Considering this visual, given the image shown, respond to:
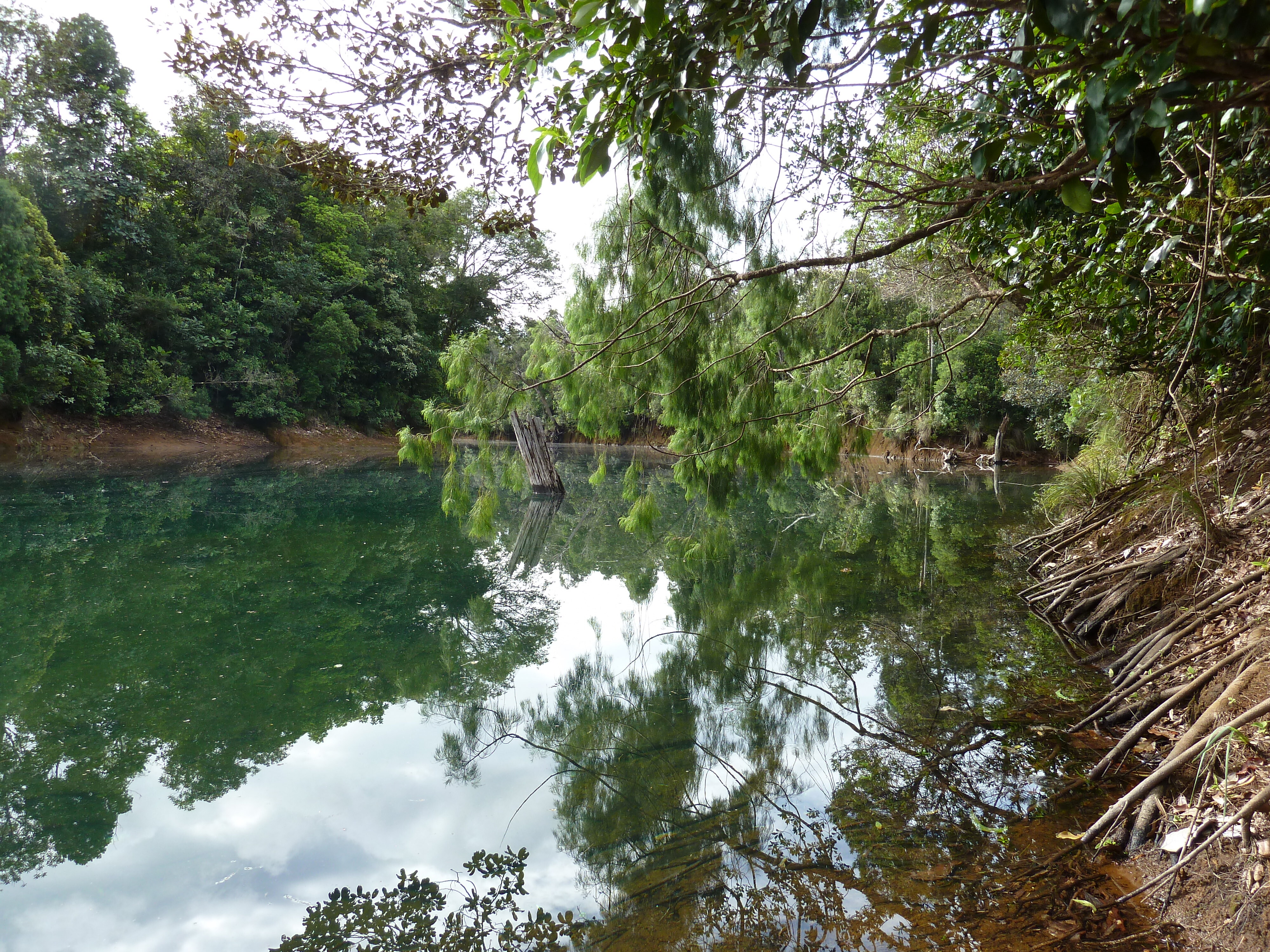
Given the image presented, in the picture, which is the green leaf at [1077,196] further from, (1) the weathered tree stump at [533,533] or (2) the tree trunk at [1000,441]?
(2) the tree trunk at [1000,441]

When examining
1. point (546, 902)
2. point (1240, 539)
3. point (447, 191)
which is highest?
point (447, 191)

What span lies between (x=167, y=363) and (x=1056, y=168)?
2457cm

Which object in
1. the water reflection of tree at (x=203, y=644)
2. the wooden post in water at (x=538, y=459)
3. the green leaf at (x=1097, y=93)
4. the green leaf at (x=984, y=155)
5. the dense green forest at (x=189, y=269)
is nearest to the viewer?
→ the green leaf at (x=1097, y=93)

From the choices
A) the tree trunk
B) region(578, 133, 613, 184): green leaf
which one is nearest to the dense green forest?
region(578, 133, 613, 184): green leaf

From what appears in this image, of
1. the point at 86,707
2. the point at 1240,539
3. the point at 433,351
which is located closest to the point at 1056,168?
the point at 1240,539

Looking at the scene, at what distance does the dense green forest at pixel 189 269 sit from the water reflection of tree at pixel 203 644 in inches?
381

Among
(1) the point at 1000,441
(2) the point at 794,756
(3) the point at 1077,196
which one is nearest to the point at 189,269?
(2) the point at 794,756

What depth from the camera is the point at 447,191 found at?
4.93m

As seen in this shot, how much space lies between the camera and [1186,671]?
321 centimetres

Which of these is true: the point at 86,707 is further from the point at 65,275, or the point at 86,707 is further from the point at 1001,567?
the point at 65,275

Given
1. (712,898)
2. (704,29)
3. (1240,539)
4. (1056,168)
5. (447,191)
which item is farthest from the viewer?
(447,191)

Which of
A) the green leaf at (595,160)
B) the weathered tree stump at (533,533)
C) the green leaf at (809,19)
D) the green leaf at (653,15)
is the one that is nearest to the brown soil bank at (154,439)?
the weathered tree stump at (533,533)

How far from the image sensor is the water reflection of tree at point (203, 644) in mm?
3262

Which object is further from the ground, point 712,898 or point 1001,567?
point 1001,567
